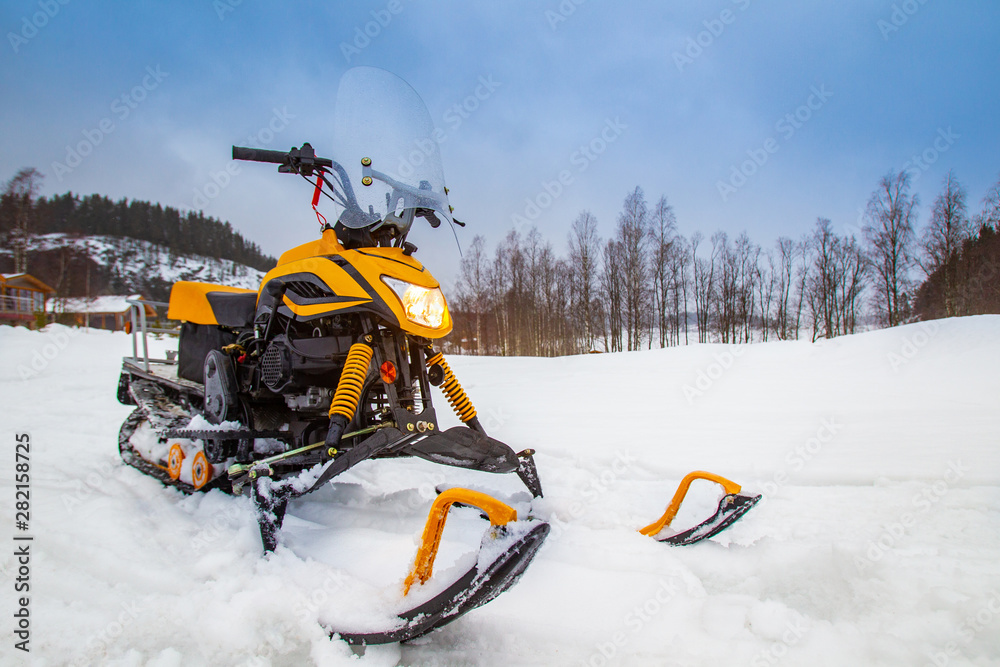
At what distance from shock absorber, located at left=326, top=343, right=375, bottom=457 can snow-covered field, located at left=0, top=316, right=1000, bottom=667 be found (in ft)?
1.89

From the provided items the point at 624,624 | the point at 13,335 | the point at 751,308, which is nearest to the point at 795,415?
the point at 624,624

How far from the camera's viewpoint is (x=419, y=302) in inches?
93.4

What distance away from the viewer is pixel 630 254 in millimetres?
26688

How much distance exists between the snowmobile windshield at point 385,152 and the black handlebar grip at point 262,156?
305mm

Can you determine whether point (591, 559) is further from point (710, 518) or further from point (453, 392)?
point (453, 392)

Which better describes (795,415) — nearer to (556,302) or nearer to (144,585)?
(144,585)

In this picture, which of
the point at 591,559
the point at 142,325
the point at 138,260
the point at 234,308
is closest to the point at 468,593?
the point at 591,559

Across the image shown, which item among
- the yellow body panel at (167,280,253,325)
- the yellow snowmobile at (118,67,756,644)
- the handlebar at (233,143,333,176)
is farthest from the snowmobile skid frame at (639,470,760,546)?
the yellow body panel at (167,280,253,325)

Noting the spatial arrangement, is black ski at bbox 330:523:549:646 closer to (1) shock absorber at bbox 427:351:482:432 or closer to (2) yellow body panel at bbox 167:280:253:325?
(1) shock absorber at bbox 427:351:482:432

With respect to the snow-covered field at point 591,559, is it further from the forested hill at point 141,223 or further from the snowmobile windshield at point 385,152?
the forested hill at point 141,223

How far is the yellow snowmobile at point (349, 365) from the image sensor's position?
84.6 inches

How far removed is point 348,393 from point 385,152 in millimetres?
1536

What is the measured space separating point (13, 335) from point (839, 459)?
64.5 feet

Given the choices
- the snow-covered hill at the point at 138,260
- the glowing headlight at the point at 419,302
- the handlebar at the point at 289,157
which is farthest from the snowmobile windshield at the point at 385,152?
the snow-covered hill at the point at 138,260
